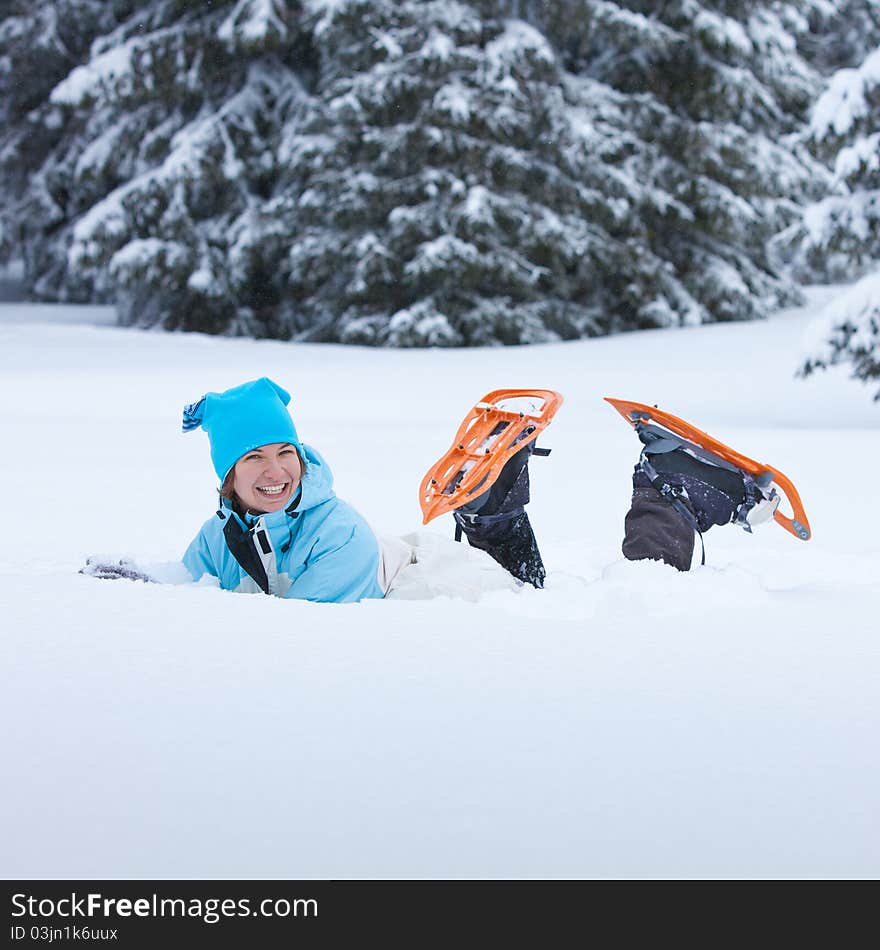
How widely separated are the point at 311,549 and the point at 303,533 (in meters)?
0.05

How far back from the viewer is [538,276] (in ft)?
37.5

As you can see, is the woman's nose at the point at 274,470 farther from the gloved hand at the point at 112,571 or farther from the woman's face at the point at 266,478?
the gloved hand at the point at 112,571

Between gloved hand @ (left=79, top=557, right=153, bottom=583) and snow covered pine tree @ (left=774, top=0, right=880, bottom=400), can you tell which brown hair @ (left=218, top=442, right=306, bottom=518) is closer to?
gloved hand @ (left=79, top=557, right=153, bottom=583)

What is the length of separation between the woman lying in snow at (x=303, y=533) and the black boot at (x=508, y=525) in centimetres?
10

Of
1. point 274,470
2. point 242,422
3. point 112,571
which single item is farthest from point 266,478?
point 112,571

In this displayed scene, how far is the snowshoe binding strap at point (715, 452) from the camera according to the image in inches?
111

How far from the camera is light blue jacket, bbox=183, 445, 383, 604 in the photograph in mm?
2297

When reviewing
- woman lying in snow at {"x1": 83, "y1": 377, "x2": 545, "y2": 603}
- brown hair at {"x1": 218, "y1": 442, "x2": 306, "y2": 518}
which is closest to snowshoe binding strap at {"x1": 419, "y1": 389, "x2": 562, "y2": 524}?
woman lying in snow at {"x1": 83, "y1": 377, "x2": 545, "y2": 603}

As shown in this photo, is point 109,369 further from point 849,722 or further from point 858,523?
point 849,722

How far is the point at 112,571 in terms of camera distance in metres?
2.30

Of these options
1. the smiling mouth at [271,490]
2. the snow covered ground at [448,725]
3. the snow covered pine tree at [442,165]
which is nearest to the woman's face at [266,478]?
the smiling mouth at [271,490]

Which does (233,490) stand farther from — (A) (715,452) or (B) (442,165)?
(B) (442,165)
